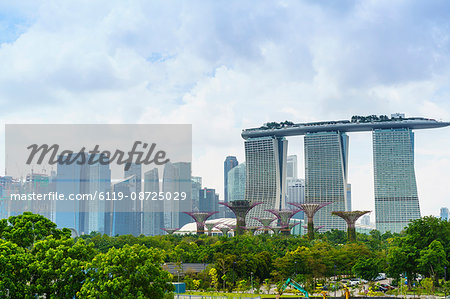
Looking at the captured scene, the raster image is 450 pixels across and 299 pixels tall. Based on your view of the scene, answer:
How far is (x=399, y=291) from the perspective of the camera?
57406 mm

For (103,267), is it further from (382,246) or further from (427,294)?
(382,246)

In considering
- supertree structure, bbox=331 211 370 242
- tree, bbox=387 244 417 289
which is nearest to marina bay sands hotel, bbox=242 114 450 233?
supertree structure, bbox=331 211 370 242

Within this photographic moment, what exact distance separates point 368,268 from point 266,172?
370ft

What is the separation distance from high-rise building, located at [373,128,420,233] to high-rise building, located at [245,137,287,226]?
31376mm

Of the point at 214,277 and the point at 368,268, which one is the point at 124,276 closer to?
the point at 214,277

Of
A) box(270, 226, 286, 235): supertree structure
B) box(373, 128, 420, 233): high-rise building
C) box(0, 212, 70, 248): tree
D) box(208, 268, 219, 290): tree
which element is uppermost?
box(373, 128, 420, 233): high-rise building

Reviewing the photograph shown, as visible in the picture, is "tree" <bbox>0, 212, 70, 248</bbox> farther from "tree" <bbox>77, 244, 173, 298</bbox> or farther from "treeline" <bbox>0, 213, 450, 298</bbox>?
"tree" <bbox>77, 244, 173, 298</bbox>

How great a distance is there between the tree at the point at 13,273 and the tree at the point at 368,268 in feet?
133

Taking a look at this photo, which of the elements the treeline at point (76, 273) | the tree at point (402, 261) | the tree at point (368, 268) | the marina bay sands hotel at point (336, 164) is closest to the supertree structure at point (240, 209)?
the marina bay sands hotel at point (336, 164)

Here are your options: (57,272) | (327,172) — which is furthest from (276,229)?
(57,272)

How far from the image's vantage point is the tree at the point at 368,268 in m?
61.4

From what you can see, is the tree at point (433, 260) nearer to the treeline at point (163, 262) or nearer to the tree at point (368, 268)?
the treeline at point (163, 262)

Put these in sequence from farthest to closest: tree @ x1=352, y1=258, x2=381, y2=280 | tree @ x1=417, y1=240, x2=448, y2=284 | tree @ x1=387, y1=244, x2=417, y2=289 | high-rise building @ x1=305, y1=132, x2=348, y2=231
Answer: high-rise building @ x1=305, y1=132, x2=348, y2=231 < tree @ x1=352, y1=258, x2=381, y2=280 < tree @ x1=387, y1=244, x2=417, y2=289 < tree @ x1=417, y1=240, x2=448, y2=284

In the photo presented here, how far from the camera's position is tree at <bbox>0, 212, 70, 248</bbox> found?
1571 inches
